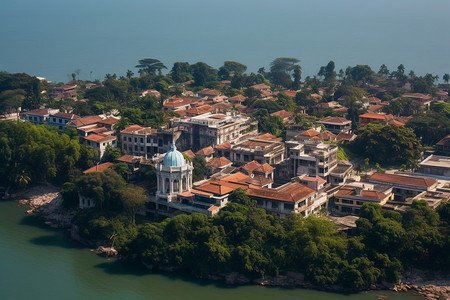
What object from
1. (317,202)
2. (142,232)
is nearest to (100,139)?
(142,232)

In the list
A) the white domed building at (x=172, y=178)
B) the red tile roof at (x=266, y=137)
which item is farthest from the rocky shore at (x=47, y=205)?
the red tile roof at (x=266, y=137)

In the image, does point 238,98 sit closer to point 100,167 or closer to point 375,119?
point 375,119

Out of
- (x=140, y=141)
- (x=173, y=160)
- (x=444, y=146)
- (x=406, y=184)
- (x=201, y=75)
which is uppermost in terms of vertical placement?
(x=201, y=75)

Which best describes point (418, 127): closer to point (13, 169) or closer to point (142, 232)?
point (142, 232)

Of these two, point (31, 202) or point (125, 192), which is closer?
point (125, 192)

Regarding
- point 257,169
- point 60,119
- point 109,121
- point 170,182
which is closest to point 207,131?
point 257,169

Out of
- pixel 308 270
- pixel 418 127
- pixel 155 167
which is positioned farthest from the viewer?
pixel 418 127

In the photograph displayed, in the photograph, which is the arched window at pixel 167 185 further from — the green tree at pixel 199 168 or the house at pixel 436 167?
the house at pixel 436 167
